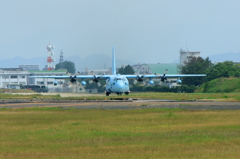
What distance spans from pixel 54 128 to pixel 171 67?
153693mm

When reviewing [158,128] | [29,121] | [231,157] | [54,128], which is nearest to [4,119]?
[29,121]

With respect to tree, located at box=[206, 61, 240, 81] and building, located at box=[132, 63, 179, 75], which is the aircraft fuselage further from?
building, located at box=[132, 63, 179, 75]

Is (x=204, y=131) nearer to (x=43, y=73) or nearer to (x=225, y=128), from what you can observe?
(x=225, y=128)

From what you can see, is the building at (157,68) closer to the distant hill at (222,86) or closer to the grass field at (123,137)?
the distant hill at (222,86)

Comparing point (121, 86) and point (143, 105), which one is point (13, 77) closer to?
point (121, 86)

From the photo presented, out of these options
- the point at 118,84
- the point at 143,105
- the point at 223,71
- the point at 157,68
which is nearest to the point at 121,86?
the point at 118,84

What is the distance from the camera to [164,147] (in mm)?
15672

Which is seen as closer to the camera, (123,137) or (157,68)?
(123,137)

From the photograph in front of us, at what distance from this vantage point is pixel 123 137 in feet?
60.3

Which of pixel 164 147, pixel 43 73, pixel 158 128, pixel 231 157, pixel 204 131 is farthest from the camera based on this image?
pixel 43 73

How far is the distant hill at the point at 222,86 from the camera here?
76631mm

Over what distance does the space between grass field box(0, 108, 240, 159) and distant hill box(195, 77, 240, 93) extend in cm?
5141

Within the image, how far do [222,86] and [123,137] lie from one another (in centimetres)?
6513

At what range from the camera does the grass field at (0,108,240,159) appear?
14.7 m
